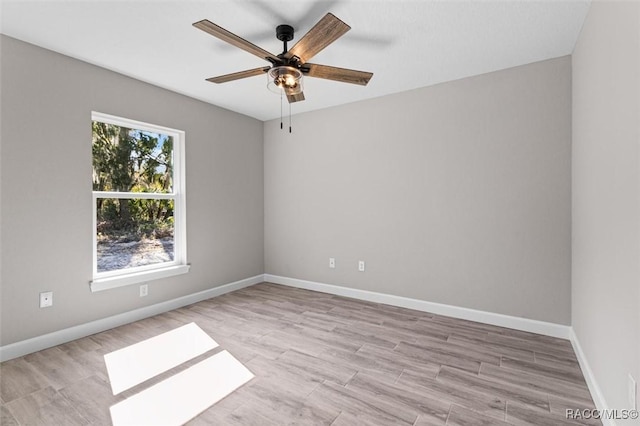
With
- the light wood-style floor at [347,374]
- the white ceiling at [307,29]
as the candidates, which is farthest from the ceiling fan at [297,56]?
the light wood-style floor at [347,374]

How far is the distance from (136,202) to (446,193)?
134 inches

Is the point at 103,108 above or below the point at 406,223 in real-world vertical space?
above

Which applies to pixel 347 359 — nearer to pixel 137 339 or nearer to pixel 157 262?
pixel 137 339

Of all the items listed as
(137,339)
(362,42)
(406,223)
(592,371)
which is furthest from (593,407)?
(137,339)

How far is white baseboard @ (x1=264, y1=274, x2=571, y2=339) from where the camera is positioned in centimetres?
285

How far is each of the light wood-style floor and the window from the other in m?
0.65

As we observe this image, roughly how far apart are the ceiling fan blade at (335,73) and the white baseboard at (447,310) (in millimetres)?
2517

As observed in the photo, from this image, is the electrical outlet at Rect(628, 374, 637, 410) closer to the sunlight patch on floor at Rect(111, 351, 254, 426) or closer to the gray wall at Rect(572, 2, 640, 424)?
the gray wall at Rect(572, 2, 640, 424)

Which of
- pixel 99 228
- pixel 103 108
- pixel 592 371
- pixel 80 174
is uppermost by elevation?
pixel 103 108

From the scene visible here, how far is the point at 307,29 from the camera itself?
234 cm

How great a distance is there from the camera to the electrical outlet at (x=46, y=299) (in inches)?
102

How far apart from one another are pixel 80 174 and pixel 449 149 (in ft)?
12.0

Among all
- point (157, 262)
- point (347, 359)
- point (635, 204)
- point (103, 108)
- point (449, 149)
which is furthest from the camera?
point (157, 262)

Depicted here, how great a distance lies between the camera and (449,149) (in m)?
3.33
